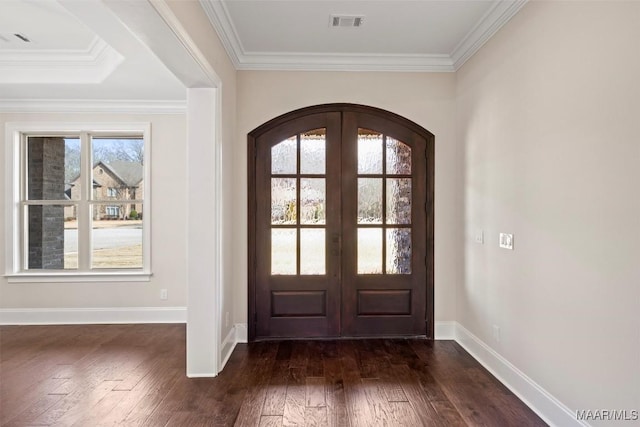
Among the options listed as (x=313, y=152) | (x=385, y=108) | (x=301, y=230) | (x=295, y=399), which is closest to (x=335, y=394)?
(x=295, y=399)

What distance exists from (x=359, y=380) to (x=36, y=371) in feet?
8.91

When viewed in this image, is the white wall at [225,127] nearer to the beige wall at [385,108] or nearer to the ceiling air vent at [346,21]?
the beige wall at [385,108]

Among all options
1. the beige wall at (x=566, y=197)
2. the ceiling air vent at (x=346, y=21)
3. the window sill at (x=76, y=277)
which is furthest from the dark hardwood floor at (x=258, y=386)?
the ceiling air vent at (x=346, y=21)

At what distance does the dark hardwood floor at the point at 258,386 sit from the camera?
236 centimetres

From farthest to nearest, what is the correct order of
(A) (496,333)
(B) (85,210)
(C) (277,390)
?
(B) (85,210)
(A) (496,333)
(C) (277,390)

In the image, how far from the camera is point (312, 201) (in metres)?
3.81

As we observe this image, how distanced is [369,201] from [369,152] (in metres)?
0.52

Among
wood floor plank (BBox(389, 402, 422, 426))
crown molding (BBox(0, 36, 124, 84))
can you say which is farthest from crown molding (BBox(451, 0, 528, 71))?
crown molding (BBox(0, 36, 124, 84))

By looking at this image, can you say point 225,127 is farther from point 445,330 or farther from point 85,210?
point 445,330

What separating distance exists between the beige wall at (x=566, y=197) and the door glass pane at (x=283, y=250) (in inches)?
71.5

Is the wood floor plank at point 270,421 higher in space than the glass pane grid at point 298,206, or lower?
lower

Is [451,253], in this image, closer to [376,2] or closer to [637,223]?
[637,223]

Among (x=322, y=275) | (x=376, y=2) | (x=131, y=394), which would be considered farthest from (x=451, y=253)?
(x=131, y=394)

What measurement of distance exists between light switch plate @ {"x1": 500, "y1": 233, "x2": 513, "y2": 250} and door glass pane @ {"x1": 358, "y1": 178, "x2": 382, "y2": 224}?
1251 mm
